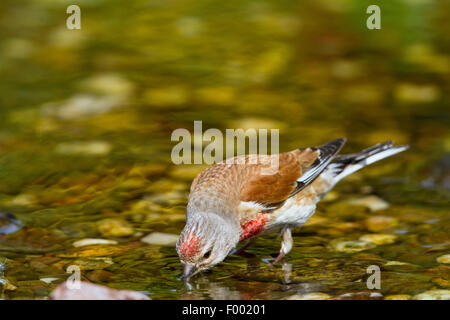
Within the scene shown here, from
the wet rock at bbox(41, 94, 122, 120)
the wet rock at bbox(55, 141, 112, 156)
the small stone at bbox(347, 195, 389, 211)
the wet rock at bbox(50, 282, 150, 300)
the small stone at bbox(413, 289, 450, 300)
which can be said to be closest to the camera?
the wet rock at bbox(50, 282, 150, 300)

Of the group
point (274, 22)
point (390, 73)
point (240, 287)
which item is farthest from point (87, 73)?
point (240, 287)

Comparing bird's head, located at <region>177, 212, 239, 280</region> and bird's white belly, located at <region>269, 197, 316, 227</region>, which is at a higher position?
bird's white belly, located at <region>269, 197, 316, 227</region>

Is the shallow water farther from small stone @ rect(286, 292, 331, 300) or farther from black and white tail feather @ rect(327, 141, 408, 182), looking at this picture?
black and white tail feather @ rect(327, 141, 408, 182)

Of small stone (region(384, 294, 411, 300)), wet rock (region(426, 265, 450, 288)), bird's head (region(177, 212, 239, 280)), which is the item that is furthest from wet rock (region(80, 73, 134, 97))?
small stone (region(384, 294, 411, 300))

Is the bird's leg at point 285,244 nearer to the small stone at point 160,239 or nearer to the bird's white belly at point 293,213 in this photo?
the bird's white belly at point 293,213

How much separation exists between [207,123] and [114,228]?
237 cm

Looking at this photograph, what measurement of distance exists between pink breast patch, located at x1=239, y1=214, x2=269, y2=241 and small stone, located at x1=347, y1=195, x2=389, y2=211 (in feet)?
3.83

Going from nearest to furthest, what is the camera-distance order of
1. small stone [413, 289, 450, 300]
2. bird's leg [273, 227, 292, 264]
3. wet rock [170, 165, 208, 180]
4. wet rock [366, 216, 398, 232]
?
small stone [413, 289, 450, 300] < bird's leg [273, 227, 292, 264] < wet rock [366, 216, 398, 232] < wet rock [170, 165, 208, 180]

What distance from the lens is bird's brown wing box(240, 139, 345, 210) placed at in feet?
20.5

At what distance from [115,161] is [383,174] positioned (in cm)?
267

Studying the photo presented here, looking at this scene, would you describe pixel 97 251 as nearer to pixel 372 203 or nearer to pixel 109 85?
pixel 372 203

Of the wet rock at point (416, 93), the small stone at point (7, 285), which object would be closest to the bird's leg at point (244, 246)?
the small stone at point (7, 285)

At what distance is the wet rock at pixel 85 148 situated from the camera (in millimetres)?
7809

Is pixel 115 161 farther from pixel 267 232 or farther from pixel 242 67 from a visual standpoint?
pixel 242 67
